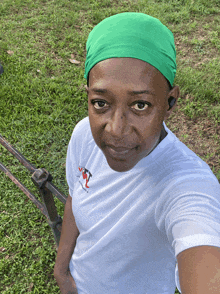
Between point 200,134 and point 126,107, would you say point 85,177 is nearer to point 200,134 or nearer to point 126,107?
point 126,107

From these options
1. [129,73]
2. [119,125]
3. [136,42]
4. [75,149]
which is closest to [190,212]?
[119,125]

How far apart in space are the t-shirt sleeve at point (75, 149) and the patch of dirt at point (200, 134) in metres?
2.26

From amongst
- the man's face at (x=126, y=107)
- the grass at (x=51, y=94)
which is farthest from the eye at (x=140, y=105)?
the grass at (x=51, y=94)

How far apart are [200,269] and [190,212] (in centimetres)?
21

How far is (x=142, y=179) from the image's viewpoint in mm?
1418

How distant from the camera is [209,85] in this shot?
4.49 meters

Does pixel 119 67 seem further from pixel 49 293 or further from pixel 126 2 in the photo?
→ pixel 126 2

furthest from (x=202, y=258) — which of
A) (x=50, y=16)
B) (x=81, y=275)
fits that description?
(x=50, y=16)

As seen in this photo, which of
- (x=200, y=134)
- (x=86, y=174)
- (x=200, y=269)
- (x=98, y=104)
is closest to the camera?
(x=200, y=269)

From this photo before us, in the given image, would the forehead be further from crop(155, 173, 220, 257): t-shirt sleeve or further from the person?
crop(155, 173, 220, 257): t-shirt sleeve

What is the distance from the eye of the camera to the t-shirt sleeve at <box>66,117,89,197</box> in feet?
5.94

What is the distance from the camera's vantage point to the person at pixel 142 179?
117 cm

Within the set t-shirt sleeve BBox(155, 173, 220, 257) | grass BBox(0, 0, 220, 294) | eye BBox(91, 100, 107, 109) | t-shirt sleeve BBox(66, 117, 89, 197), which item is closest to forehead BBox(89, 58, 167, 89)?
eye BBox(91, 100, 107, 109)

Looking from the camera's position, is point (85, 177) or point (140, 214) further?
point (85, 177)
